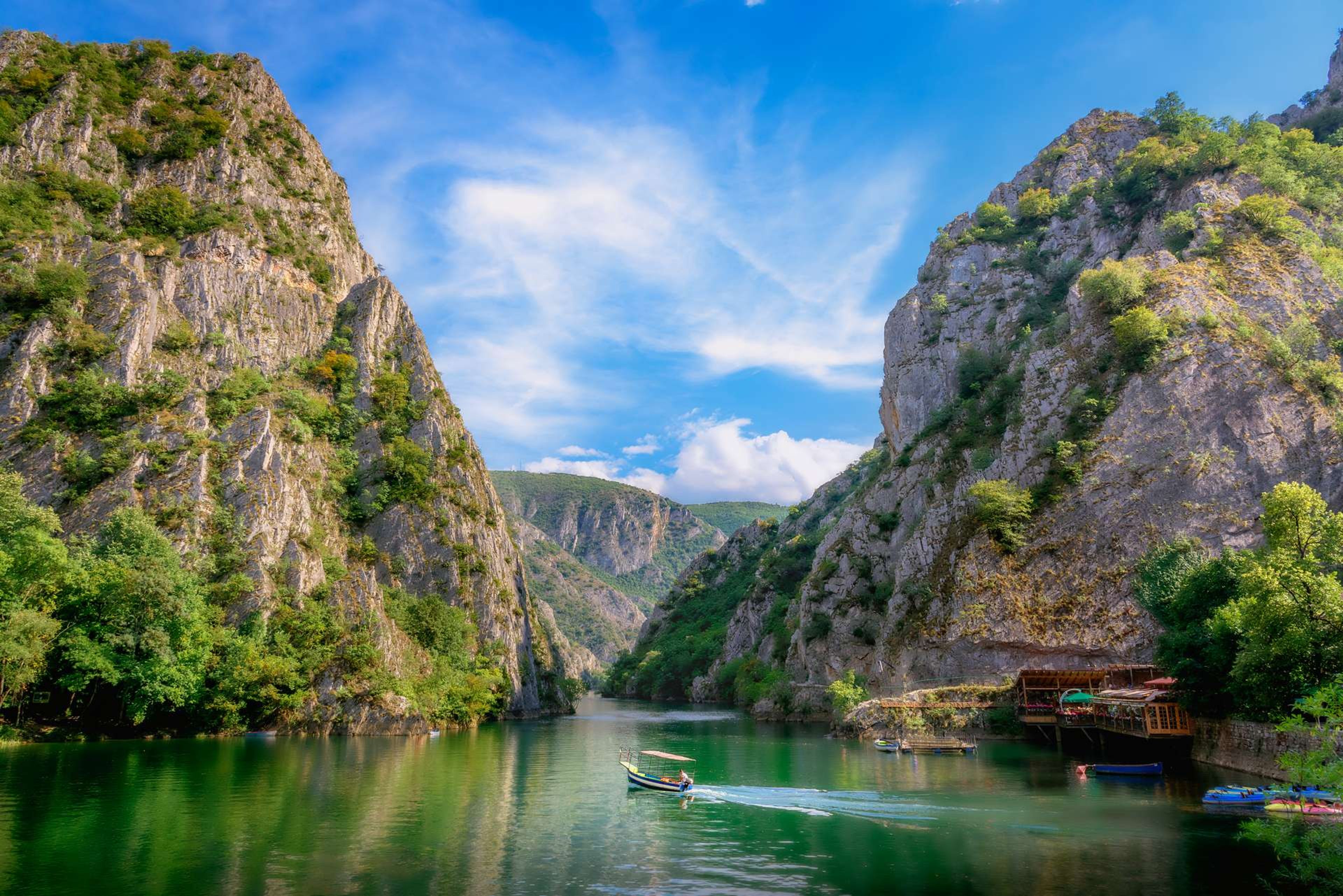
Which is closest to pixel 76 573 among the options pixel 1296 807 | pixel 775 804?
pixel 775 804

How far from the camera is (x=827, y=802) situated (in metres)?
34.0

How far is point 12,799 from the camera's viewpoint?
29.5 metres

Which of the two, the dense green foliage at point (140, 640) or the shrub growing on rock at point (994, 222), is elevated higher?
the shrub growing on rock at point (994, 222)

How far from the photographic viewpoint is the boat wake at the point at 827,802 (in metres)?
31.3

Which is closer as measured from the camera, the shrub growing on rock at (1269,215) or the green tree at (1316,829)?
the green tree at (1316,829)

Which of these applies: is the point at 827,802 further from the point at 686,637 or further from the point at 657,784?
the point at 686,637

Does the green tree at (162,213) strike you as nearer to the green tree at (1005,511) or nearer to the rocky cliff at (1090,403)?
the rocky cliff at (1090,403)

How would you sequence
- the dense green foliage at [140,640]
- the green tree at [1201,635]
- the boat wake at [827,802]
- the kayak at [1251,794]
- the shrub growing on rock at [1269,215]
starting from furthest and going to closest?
the shrub growing on rock at [1269,215]
the dense green foliage at [140,640]
the green tree at [1201,635]
the boat wake at [827,802]
the kayak at [1251,794]

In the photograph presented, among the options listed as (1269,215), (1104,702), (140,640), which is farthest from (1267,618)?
(1269,215)

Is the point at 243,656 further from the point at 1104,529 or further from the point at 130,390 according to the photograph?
the point at 1104,529

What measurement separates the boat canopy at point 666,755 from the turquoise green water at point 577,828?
5.97ft

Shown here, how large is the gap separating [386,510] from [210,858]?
63.8 meters

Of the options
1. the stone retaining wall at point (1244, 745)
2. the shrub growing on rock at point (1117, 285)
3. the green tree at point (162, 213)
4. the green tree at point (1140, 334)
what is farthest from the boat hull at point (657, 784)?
the green tree at point (162, 213)

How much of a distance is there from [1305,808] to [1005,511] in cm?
4589
